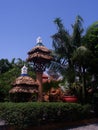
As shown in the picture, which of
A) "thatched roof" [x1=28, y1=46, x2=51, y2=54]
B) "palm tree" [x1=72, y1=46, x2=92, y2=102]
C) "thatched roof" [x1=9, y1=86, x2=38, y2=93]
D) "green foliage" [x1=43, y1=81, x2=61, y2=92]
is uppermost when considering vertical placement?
"thatched roof" [x1=28, y1=46, x2=51, y2=54]

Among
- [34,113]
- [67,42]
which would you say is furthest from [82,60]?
[34,113]

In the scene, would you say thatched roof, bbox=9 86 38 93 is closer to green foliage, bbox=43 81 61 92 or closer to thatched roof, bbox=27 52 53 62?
thatched roof, bbox=27 52 53 62

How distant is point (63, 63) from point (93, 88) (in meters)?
2.49

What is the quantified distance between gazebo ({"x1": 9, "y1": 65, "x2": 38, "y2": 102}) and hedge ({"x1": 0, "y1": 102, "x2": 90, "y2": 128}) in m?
1.65

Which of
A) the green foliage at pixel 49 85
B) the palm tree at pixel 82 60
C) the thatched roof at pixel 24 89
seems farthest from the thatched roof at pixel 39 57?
the green foliage at pixel 49 85

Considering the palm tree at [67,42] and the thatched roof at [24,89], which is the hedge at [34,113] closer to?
the thatched roof at [24,89]

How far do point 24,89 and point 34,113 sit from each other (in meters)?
2.31

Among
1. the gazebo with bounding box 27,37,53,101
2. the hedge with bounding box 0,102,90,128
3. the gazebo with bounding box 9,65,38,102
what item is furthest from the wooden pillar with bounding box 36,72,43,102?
the hedge with bounding box 0,102,90,128

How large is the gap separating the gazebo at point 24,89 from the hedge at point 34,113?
1.65 meters

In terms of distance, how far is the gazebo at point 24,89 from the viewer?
13.3 m

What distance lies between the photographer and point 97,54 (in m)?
15.9

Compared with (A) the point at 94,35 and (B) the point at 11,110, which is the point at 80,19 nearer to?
(A) the point at 94,35

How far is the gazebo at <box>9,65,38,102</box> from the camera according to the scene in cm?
1328

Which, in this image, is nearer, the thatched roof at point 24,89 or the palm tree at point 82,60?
the thatched roof at point 24,89
